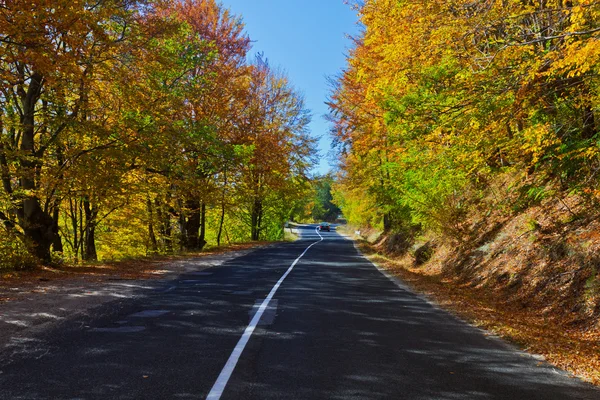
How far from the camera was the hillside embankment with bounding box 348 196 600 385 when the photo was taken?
20.9 feet

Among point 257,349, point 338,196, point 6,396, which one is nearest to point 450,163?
point 257,349

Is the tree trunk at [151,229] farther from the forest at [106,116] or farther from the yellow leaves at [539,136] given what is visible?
the yellow leaves at [539,136]

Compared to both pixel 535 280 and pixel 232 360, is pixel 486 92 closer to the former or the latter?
pixel 535 280

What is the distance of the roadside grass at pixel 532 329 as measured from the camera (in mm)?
5363

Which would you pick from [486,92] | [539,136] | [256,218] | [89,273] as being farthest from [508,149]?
[256,218]

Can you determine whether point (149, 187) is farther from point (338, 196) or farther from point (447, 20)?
point (338, 196)

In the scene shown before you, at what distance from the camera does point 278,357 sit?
519cm

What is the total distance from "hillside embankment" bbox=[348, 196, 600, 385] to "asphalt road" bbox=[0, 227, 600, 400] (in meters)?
0.69

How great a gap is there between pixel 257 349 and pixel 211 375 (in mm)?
1068

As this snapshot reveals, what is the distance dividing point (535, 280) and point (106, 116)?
14482 millimetres

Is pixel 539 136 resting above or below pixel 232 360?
above

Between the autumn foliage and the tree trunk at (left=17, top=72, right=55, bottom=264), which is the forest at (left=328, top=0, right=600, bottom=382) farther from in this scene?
the tree trunk at (left=17, top=72, right=55, bottom=264)

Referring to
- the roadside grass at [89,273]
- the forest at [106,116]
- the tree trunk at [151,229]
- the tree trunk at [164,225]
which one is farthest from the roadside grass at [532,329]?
the tree trunk at [164,225]

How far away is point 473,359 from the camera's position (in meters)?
5.36
